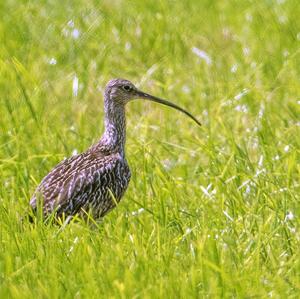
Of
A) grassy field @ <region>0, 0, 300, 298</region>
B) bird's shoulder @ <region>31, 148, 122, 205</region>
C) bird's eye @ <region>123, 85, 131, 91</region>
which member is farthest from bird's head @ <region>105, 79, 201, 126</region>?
bird's shoulder @ <region>31, 148, 122, 205</region>

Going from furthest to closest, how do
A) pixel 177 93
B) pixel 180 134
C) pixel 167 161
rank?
pixel 177 93, pixel 180 134, pixel 167 161

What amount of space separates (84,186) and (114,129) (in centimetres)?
72

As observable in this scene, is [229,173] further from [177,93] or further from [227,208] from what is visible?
[177,93]

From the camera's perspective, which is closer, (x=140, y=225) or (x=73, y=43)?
(x=140, y=225)

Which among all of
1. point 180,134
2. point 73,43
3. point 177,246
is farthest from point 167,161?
point 73,43

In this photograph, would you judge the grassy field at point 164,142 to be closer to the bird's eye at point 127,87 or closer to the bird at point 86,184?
the bird at point 86,184

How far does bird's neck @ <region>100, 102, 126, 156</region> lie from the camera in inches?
331

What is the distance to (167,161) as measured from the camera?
8844 millimetres

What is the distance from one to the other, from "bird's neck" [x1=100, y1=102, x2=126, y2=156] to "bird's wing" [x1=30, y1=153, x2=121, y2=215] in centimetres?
22

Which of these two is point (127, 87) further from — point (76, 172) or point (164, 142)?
point (76, 172)

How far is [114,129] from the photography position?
852 cm

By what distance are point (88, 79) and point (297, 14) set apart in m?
2.38

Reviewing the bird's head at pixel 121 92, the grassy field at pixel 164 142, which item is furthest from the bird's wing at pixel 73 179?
the bird's head at pixel 121 92

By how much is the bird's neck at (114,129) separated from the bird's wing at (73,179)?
0.22 m
